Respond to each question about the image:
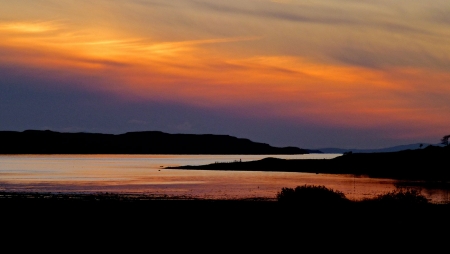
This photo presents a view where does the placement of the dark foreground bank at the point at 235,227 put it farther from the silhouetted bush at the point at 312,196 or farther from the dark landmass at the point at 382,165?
the dark landmass at the point at 382,165

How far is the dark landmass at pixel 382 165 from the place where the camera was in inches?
3354

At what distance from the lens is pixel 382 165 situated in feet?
315

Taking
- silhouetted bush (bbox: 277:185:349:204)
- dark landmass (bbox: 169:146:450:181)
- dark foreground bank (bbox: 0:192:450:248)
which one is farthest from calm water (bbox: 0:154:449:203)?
dark foreground bank (bbox: 0:192:450:248)

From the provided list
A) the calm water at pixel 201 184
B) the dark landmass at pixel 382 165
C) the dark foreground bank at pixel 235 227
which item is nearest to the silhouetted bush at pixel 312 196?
the dark foreground bank at pixel 235 227

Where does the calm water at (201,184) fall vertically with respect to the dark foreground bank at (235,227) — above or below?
above

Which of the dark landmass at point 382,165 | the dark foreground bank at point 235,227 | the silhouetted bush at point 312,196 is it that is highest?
the dark landmass at point 382,165

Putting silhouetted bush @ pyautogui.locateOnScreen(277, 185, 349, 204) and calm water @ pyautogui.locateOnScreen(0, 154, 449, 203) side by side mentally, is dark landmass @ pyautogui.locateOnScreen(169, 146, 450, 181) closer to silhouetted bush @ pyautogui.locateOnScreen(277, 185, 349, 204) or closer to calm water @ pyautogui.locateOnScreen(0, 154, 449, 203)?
calm water @ pyautogui.locateOnScreen(0, 154, 449, 203)

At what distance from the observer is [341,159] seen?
362ft

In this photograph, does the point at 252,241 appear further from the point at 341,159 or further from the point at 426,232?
the point at 341,159

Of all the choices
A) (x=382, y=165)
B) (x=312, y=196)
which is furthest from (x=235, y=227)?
(x=382, y=165)

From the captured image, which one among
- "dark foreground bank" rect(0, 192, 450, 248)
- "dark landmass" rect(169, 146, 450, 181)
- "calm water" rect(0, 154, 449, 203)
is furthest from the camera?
"dark landmass" rect(169, 146, 450, 181)

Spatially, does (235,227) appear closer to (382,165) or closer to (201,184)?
(201,184)

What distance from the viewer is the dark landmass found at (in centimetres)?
8519

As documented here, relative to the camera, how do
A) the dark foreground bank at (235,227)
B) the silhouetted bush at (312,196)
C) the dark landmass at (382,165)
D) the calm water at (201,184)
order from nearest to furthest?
1. the dark foreground bank at (235,227)
2. the silhouetted bush at (312,196)
3. the calm water at (201,184)
4. the dark landmass at (382,165)
